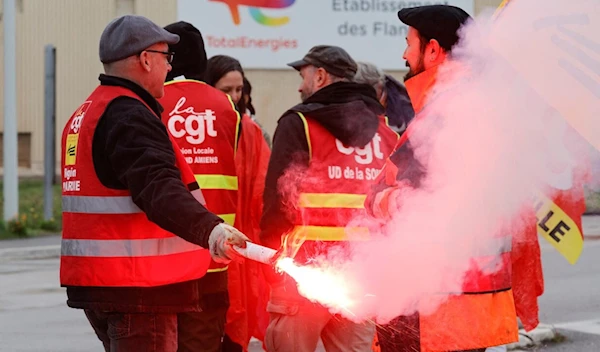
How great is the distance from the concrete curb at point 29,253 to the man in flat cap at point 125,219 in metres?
9.83

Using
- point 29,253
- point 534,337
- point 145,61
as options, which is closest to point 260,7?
point 29,253

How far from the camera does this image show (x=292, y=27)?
26.0m

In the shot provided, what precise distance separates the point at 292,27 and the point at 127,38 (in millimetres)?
22418

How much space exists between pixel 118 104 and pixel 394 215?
107 centimetres

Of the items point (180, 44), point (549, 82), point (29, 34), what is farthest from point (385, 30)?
point (549, 82)

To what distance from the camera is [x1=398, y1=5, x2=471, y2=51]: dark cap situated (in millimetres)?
3771

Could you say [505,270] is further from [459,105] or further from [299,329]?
[299,329]

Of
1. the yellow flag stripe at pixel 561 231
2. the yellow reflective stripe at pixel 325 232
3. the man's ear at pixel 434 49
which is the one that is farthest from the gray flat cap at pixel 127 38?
the yellow flag stripe at pixel 561 231

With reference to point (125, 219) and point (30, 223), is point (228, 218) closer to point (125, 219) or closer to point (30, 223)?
point (125, 219)

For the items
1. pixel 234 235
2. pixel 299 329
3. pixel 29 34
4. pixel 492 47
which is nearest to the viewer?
pixel 234 235

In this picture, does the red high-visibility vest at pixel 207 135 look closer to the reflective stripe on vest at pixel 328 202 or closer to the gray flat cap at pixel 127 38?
the reflective stripe on vest at pixel 328 202

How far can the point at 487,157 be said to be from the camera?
358 centimetres

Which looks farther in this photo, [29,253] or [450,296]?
[29,253]

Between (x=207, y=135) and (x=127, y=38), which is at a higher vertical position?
(x=127, y=38)
